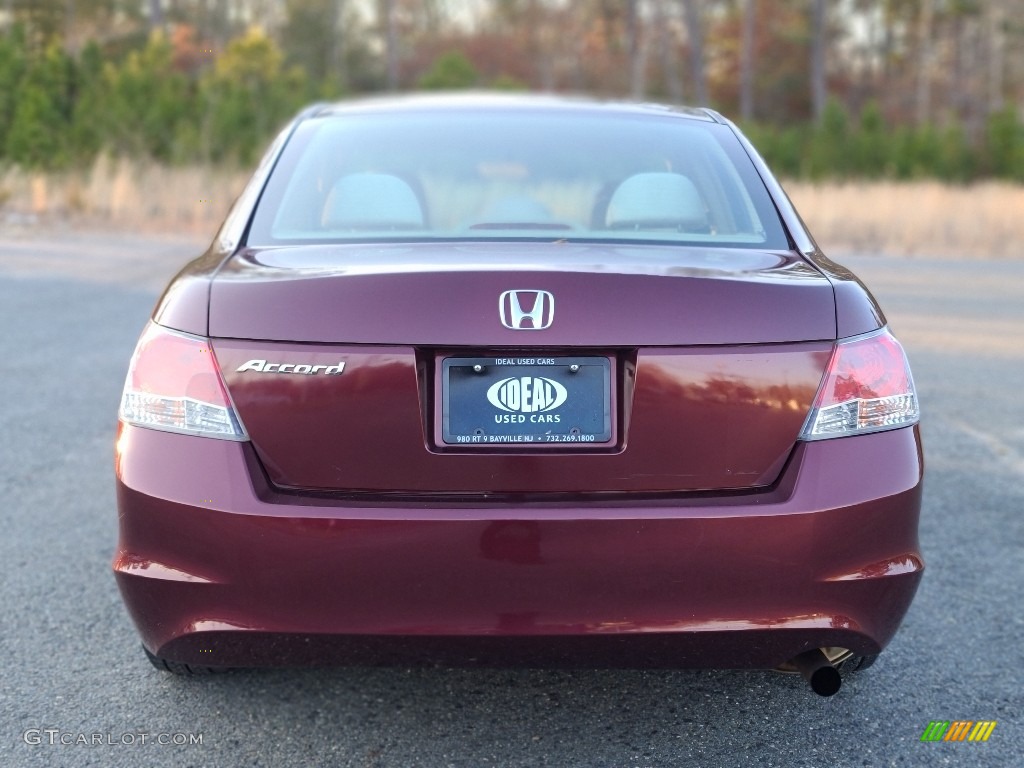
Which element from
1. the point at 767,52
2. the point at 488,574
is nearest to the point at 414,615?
the point at 488,574

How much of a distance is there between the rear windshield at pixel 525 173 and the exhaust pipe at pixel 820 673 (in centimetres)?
98

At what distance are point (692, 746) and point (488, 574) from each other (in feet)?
2.61

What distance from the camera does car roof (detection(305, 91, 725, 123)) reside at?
3.47 m

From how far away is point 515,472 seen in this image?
221 cm

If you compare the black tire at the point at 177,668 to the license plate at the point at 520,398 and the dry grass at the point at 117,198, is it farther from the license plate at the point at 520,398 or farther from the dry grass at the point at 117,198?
the dry grass at the point at 117,198

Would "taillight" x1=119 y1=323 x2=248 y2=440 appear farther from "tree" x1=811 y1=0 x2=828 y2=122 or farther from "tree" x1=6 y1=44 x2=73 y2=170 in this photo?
"tree" x1=811 y1=0 x2=828 y2=122

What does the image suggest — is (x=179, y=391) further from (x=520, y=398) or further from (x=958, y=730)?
(x=958, y=730)

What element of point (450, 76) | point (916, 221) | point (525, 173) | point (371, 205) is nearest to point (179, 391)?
point (371, 205)

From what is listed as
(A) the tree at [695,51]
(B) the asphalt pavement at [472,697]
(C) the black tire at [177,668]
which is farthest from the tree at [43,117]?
(A) the tree at [695,51]

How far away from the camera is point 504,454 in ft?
7.27

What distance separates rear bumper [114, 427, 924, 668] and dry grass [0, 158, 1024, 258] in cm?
1660

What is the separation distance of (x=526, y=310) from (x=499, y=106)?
151 cm

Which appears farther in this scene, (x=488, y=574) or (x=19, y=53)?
(x=19, y=53)

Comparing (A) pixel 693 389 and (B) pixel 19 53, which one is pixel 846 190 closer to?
(B) pixel 19 53
